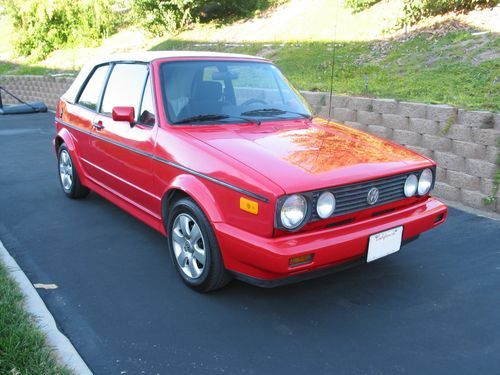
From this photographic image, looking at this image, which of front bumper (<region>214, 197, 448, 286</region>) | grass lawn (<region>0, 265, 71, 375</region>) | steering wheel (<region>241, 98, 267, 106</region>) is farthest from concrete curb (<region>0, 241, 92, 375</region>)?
steering wheel (<region>241, 98, 267, 106</region>)

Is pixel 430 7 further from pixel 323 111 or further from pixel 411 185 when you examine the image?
pixel 411 185

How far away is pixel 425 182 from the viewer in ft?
12.1

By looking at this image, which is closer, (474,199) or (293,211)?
(293,211)

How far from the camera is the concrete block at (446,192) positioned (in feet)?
18.0

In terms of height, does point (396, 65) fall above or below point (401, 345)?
above

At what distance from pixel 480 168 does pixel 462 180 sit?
0.85 ft

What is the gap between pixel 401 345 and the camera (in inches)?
117

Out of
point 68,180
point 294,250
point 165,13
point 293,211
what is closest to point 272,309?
point 294,250

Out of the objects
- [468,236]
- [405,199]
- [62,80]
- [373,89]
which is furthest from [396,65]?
[62,80]

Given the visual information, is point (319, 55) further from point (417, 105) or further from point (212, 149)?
point (212, 149)

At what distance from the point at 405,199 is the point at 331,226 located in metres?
0.74

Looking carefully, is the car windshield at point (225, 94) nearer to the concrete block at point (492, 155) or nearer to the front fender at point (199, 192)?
the front fender at point (199, 192)

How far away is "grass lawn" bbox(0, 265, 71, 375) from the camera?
2596 mm

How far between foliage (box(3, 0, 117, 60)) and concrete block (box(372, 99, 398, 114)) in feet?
60.7
